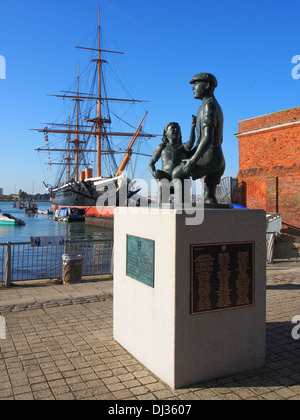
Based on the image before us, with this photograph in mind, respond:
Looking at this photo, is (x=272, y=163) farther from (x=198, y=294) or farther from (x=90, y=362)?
(x=90, y=362)

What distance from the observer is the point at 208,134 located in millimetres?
4559

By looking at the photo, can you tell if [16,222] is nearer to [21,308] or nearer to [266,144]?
[266,144]

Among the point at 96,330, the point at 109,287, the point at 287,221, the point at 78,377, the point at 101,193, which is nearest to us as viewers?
the point at 78,377

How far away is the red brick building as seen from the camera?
790 inches

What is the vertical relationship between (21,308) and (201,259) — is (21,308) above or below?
below

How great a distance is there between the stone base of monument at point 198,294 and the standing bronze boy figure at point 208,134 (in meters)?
0.69

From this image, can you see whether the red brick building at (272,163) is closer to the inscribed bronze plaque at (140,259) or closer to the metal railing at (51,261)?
the metal railing at (51,261)

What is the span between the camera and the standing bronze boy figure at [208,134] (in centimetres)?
461

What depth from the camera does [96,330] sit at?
20.0 ft

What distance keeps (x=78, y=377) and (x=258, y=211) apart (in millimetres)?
2982

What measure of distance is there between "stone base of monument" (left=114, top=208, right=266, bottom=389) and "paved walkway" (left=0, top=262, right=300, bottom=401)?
24cm

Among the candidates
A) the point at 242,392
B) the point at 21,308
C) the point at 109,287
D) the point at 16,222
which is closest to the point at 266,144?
the point at 109,287

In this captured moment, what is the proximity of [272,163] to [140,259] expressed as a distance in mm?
18470

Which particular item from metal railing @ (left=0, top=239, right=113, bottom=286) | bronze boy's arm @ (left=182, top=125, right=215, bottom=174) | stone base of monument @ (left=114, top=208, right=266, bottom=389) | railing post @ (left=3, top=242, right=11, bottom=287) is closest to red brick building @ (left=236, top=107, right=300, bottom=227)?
metal railing @ (left=0, top=239, right=113, bottom=286)
